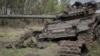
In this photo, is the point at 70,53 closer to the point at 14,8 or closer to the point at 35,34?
the point at 35,34

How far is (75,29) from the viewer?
7793 millimetres

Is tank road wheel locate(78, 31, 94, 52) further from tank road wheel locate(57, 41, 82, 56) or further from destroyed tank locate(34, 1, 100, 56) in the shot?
tank road wheel locate(57, 41, 82, 56)

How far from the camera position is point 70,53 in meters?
6.09

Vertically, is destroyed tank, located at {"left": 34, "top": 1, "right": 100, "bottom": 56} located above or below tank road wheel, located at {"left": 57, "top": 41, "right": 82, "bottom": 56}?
above

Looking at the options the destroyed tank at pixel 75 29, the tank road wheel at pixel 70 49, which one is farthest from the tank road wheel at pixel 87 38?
the tank road wheel at pixel 70 49

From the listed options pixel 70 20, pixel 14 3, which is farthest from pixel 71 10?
pixel 14 3

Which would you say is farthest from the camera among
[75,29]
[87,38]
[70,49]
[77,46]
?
[75,29]

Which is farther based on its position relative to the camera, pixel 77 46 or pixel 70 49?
pixel 77 46

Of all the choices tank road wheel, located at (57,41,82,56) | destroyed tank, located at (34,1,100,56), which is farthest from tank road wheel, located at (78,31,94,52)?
tank road wheel, located at (57,41,82,56)

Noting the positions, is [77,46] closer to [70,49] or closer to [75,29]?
[70,49]

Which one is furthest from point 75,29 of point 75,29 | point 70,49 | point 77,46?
point 70,49

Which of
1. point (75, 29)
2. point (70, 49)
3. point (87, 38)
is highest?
point (75, 29)

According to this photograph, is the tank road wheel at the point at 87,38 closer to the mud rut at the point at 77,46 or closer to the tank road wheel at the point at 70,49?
the mud rut at the point at 77,46

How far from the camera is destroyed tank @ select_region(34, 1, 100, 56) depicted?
6.97m
